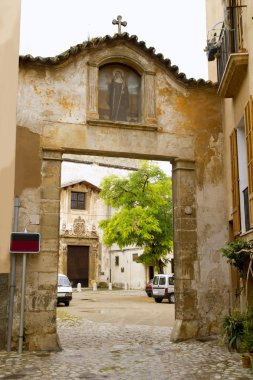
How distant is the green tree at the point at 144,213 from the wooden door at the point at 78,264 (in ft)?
32.7

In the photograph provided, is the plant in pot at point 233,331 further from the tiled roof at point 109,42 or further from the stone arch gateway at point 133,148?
the tiled roof at point 109,42

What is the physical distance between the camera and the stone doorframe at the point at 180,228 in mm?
9703

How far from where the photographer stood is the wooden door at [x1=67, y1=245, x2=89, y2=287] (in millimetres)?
37500

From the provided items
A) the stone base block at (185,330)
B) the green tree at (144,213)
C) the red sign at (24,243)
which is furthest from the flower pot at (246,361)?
the green tree at (144,213)

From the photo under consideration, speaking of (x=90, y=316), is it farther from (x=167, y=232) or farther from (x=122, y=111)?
(x=167, y=232)

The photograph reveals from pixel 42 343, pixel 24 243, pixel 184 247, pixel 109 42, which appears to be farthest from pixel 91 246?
pixel 24 243

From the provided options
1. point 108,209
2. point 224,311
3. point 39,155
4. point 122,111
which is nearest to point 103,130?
point 122,111

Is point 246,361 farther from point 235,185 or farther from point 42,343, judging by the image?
point 42,343

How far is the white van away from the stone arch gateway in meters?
13.2

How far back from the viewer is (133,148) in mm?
10461

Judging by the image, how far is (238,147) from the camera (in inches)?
389

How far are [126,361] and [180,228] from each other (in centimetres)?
339

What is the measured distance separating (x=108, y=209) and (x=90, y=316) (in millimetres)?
23163

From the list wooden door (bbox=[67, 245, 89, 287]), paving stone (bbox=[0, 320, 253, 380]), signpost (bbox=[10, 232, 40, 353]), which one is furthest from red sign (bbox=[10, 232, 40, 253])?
wooden door (bbox=[67, 245, 89, 287])
